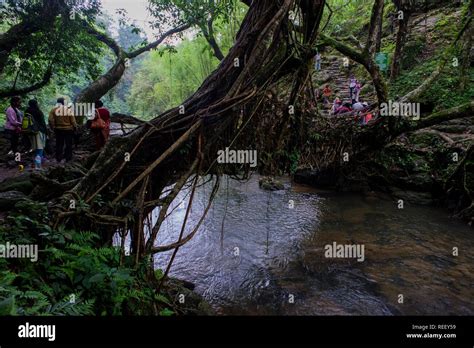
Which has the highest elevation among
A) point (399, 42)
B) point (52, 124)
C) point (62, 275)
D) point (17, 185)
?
point (399, 42)

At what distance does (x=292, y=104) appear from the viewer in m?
5.46

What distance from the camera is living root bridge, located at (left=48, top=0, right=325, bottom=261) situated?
4.02m

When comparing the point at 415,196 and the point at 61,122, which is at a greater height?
the point at 61,122

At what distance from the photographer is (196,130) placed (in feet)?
14.3

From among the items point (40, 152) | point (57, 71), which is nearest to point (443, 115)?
point (40, 152)

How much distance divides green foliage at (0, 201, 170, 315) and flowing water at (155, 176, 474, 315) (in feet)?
6.99

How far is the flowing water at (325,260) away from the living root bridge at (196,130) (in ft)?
4.02

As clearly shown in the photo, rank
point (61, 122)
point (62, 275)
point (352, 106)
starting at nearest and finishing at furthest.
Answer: point (62, 275)
point (61, 122)
point (352, 106)

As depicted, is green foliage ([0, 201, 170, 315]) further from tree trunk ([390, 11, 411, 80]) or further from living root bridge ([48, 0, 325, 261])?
tree trunk ([390, 11, 411, 80])

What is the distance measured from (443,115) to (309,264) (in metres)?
4.54

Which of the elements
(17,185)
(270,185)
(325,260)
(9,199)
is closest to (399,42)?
(270,185)

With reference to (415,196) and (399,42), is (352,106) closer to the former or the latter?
(415,196)

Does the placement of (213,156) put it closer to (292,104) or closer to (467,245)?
(292,104)

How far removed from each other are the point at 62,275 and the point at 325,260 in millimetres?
5279
